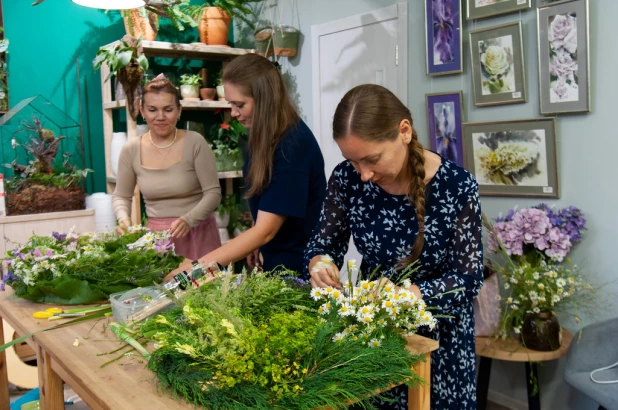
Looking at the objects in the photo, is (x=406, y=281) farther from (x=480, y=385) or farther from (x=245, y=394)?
(x=480, y=385)

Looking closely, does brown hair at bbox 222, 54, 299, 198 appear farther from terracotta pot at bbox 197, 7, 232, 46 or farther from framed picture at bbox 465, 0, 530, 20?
terracotta pot at bbox 197, 7, 232, 46

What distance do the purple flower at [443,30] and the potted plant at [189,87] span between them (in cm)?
181

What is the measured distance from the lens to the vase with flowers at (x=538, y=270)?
270cm

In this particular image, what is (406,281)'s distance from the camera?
1469 millimetres

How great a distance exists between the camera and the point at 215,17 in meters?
4.40

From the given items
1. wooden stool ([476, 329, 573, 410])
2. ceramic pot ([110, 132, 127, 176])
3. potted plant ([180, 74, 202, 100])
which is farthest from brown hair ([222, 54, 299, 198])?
potted plant ([180, 74, 202, 100])

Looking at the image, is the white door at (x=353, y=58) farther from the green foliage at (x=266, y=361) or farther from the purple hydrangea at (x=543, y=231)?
the green foliage at (x=266, y=361)

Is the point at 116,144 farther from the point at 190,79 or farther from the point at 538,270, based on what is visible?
the point at 538,270

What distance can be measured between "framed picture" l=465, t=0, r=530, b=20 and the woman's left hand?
178 cm

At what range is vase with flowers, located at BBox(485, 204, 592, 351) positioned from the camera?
2697 millimetres

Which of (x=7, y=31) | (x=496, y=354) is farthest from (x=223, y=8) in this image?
(x=496, y=354)

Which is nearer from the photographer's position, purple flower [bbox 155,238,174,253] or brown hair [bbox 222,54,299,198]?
brown hair [bbox 222,54,299,198]

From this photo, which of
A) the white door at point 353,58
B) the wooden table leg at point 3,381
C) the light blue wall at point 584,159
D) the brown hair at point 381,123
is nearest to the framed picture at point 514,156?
the light blue wall at point 584,159

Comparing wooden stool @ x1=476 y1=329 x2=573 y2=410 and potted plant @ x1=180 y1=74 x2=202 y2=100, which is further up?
potted plant @ x1=180 y1=74 x2=202 y2=100
